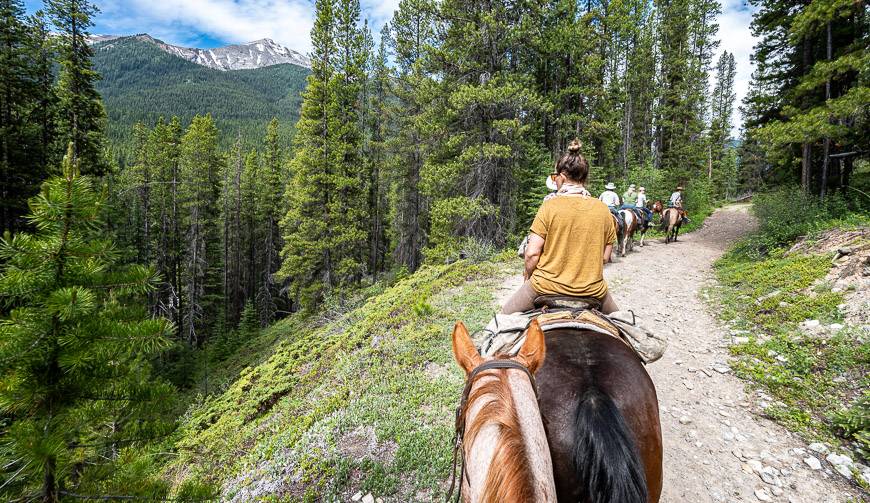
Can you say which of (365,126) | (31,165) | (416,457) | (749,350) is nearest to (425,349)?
(416,457)

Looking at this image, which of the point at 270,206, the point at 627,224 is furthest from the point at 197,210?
the point at 627,224

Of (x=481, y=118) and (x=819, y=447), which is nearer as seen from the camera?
(x=819, y=447)

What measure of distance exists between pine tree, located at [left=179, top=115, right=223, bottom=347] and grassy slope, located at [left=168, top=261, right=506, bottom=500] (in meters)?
20.6

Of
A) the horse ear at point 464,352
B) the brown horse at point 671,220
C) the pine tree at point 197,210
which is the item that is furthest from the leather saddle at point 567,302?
the pine tree at point 197,210

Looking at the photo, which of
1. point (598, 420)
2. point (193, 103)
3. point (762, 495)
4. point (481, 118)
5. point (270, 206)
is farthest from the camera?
point (193, 103)

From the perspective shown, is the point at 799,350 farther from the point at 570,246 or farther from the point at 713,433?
the point at 570,246

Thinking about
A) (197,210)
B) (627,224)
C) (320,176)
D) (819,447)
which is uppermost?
(320,176)

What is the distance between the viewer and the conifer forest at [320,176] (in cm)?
176

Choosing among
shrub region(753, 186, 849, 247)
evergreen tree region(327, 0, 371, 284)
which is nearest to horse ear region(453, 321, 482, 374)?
shrub region(753, 186, 849, 247)

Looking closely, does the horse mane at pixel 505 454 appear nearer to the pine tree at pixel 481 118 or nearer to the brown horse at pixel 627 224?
the brown horse at pixel 627 224

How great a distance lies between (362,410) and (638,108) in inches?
1359

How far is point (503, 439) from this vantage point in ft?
3.49

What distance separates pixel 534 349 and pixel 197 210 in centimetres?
3088

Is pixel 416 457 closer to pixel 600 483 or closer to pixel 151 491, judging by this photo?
pixel 151 491
